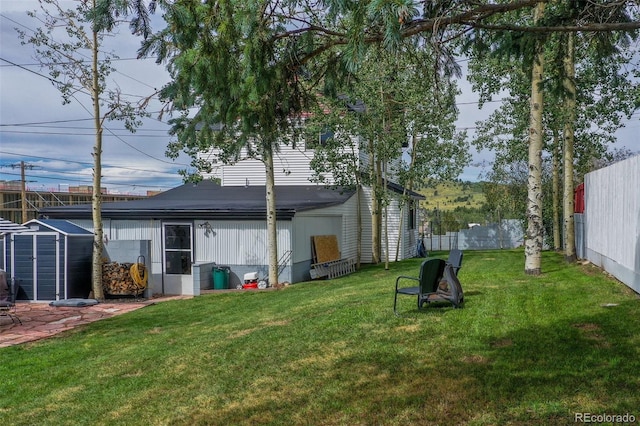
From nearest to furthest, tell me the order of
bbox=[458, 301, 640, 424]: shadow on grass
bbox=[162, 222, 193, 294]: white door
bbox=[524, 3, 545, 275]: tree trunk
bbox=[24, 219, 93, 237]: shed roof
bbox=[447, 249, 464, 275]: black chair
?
bbox=[458, 301, 640, 424]: shadow on grass < bbox=[447, 249, 464, 275]: black chair < bbox=[524, 3, 545, 275]: tree trunk < bbox=[24, 219, 93, 237]: shed roof < bbox=[162, 222, 193, 294]: white door

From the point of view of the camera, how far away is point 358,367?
19.5 ft

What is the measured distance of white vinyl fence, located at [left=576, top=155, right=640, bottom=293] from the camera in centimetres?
927

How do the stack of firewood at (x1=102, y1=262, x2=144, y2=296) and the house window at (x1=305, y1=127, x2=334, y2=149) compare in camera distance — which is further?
the house window at (x1=305, y1=127, x2=334, y2=149)

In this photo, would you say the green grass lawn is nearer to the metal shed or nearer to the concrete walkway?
the concrete walkway

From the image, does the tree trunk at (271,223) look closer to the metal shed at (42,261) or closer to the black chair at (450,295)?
the metal shed at (42,261)

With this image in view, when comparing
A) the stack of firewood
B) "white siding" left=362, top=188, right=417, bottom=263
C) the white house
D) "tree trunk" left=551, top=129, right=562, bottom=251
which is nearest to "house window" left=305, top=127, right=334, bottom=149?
the white house

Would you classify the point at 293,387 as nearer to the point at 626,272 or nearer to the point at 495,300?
the point at 495,300

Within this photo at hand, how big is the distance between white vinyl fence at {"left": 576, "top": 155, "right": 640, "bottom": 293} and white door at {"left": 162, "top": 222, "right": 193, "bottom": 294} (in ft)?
36.5

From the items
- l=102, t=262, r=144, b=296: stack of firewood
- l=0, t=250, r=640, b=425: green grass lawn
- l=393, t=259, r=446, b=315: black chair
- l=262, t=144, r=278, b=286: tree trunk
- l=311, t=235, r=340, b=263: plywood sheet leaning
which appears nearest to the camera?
l=0, t=250, r=640, b=425: green grass lawn

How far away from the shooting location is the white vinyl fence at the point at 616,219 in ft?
30.4

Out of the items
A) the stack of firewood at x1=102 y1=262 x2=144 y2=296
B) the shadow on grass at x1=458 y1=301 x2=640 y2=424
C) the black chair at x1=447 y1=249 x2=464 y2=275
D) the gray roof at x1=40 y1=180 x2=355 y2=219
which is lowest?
the stack of firewood at x1=102 y1=262 x2=144 y2=296

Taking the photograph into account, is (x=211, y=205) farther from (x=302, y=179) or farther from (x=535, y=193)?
(x=535, y=193)

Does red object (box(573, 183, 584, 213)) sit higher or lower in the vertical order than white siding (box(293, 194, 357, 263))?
higher

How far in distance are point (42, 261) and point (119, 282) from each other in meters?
1.96
